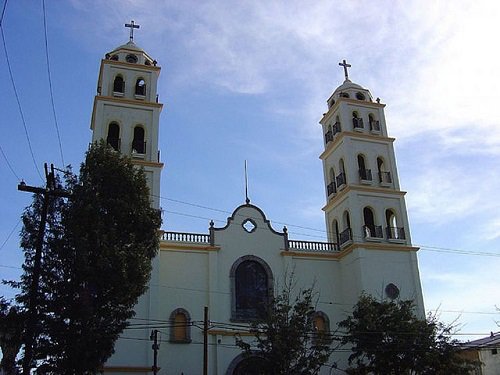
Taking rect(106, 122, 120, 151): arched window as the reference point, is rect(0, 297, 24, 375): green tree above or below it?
below

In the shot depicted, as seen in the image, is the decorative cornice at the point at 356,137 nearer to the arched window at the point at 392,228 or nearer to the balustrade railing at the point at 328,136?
the balustrade railing at the point at 328,136

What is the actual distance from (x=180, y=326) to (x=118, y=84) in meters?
14.1

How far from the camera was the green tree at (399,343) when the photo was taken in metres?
24.6

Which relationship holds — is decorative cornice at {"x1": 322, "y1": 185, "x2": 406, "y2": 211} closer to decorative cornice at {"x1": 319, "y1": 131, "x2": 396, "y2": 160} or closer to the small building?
decorative cornice at {"x1": 319, "y1": 131, "x2": 396, "y2": 160}

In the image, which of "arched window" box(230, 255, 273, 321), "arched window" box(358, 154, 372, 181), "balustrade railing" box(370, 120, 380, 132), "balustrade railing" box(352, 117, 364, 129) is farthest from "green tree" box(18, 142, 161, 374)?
"balustrade railing" box(370, 120, 380, 132)

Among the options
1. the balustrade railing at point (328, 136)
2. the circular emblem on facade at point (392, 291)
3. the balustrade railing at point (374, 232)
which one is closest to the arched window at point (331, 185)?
the balustrade railing at point (328, 136)

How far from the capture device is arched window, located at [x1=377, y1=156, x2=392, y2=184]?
33.6m

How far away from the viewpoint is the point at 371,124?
35.4m

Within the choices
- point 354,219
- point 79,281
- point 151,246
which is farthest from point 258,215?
point 79,281

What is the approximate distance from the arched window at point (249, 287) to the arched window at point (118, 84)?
1164 cm

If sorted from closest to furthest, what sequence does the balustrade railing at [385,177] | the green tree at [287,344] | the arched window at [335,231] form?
1. the green tree at [287,344]
2. the arched window at [335,231]
3. the balustrade railing at [385,177]

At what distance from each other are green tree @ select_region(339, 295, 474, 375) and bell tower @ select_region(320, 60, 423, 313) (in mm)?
3582

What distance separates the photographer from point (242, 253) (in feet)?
97.2

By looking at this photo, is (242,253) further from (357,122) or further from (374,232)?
(357,122)
